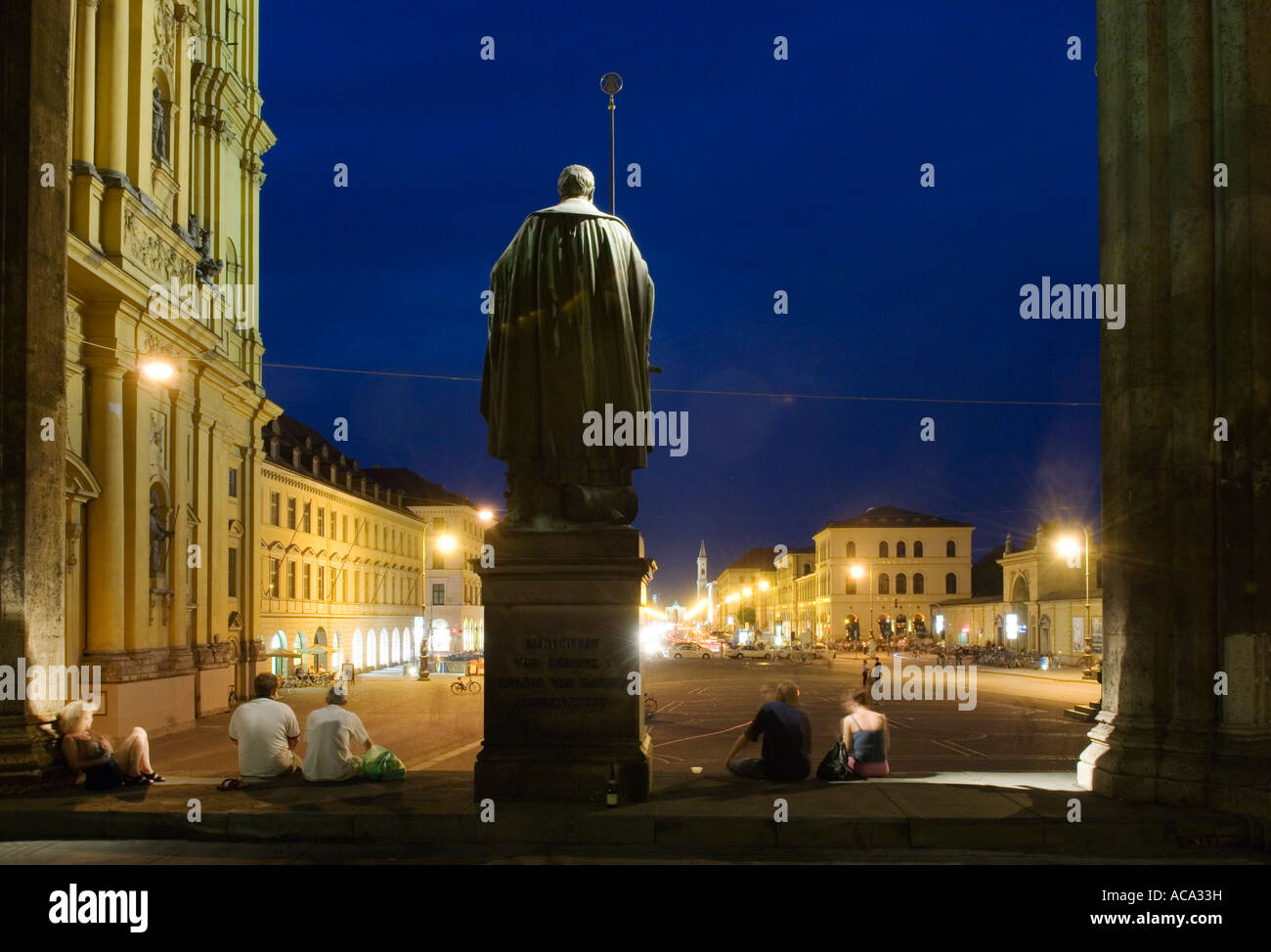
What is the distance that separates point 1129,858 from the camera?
7.66m

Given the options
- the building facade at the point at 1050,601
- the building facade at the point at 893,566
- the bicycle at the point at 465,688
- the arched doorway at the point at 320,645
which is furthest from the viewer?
the building facade at the point at 893,566

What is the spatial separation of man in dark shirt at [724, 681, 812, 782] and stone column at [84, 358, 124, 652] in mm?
15177

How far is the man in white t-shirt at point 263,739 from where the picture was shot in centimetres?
1012

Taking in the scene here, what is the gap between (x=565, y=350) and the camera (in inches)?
367

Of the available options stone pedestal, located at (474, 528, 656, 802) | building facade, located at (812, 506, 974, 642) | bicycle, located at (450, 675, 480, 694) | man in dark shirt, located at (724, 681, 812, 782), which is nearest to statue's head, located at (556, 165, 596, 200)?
stone pedestal, located at (474, 528, 656, 802)

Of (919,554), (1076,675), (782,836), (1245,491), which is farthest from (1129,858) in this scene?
(919,554)

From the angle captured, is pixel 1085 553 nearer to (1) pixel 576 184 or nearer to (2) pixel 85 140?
(2) pixel 85 140

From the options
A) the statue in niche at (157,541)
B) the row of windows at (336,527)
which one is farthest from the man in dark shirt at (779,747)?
the row of windows at (336,527)

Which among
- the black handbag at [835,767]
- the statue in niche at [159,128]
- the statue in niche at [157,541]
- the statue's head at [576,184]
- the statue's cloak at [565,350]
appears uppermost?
the statue in niche at [159,128]

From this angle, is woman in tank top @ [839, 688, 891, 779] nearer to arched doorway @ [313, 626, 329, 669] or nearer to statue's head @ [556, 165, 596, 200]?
statue's head @ [556, 165, 596, 200]

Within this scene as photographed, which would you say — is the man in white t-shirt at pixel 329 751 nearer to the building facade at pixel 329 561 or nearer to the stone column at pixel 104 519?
the stone column at pixel 104 519

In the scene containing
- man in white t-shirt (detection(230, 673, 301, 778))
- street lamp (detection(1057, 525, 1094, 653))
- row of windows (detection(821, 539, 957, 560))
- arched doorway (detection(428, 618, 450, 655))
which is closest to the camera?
man in white t-shirt (detection(230, 673, 301, 778))

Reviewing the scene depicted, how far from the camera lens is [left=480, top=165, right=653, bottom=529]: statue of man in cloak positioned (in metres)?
9.25

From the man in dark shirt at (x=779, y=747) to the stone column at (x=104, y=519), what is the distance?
49.8 ft
